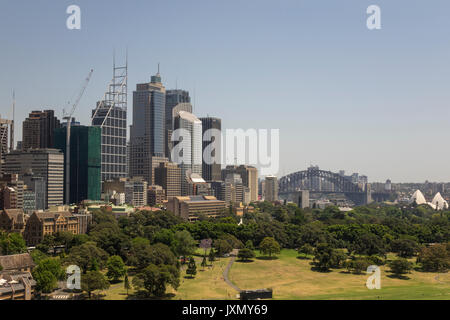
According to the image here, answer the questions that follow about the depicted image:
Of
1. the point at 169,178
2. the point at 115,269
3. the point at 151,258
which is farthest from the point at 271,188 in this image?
the point at 115,269

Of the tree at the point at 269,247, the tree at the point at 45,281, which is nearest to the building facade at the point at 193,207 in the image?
the tree at the point at 269,247

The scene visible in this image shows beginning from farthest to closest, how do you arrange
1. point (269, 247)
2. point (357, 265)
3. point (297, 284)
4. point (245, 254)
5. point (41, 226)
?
1. point (41, 226)
2. point (269, 247)
3. point (245, 254)
4. point (357, 265)
5. point (297, 284)

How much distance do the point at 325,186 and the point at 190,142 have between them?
82.3m

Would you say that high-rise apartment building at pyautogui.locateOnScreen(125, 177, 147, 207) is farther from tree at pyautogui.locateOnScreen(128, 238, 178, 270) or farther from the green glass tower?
tree at pyautogui.locateOnScreen(128, 238, 178, 270)

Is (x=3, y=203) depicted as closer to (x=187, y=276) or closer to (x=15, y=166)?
(x=15, y=166)

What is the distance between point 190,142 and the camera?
13462 centimetres

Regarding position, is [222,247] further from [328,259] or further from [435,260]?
[435,260]

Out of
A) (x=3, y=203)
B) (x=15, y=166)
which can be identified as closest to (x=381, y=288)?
(x=3, y=203)

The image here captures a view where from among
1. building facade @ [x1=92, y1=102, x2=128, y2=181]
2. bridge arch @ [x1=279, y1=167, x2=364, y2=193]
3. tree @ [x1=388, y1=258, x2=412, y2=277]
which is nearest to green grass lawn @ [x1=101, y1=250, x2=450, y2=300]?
tree @ [x1=388, y1=258, x2=412, y2=277]

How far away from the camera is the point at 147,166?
120m

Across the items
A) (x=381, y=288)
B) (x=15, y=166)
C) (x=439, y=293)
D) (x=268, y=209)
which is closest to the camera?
(x=439, y=293)

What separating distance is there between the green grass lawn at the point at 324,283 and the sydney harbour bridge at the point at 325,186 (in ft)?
423

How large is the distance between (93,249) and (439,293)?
2436 cm

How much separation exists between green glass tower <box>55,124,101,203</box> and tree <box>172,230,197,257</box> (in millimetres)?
46345
